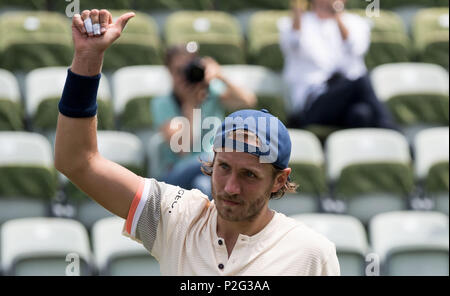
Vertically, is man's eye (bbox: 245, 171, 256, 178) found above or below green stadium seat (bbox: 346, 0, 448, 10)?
below

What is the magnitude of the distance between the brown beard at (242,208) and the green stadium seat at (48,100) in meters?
3.35

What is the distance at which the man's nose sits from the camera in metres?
2.49

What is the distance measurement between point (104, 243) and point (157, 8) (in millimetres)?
3237

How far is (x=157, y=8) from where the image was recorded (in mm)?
7625

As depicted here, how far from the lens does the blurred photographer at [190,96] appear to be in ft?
17.4

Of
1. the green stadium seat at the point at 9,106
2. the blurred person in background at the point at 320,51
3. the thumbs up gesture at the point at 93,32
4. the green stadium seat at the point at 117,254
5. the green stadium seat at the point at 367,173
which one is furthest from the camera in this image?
the blurred person in background at the point at 320,51

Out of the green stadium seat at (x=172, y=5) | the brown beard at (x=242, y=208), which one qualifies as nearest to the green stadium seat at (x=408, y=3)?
the green stadium seat at (x=172, y=5)

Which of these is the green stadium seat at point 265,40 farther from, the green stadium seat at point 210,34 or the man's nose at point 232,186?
the man's nose at point 232,186

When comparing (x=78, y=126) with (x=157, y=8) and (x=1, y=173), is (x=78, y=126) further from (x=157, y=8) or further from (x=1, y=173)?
(x=157, y=8)

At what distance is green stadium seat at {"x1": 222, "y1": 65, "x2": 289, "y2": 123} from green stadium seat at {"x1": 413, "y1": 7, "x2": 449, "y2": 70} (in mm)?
1366

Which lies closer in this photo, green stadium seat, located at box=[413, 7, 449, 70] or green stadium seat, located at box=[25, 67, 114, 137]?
green stadium seat, located at box=[25, 67, 114, 137]

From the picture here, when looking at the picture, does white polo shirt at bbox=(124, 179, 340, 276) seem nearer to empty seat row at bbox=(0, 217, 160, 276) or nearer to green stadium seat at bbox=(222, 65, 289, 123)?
empty seat row at bbox=(0, 217, 160, 276)

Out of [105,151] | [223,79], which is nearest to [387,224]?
[223,79]

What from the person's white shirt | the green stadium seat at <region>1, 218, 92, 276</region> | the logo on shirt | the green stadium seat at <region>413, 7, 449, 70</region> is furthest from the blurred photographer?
the logo on shirt
